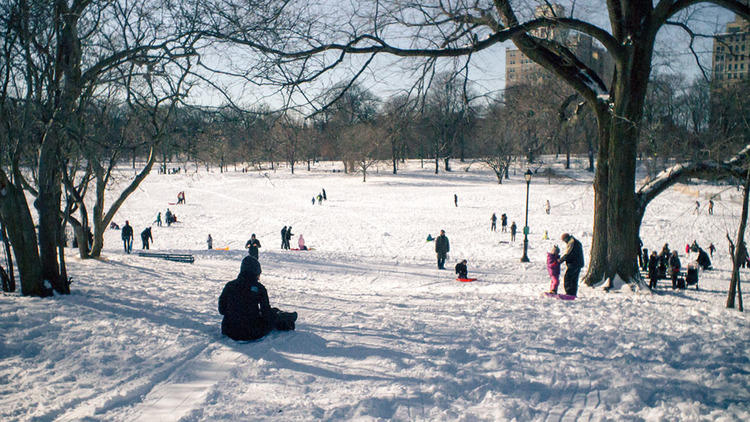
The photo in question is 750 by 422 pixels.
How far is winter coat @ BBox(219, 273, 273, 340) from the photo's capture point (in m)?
5.35

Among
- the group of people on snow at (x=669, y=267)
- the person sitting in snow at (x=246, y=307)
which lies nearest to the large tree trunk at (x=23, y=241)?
the person sitting in snow at (x=246, y=307)

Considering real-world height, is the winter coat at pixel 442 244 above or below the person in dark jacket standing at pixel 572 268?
below

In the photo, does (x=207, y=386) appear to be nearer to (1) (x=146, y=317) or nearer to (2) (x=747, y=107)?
(1) (x=146, y=317)

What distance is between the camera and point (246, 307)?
5.37m

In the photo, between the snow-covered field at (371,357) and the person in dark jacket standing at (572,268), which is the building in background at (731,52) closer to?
the person in dark jacket standing at (572,268)

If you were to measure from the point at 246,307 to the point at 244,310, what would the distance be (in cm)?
4

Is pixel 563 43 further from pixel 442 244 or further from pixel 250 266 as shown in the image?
pixel 442 244

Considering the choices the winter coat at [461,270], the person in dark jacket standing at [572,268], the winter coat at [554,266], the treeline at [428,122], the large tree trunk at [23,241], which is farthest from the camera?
the winter coat at [461,270]

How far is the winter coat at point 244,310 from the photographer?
5.35 m

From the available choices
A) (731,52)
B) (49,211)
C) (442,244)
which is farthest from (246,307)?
(442,244)

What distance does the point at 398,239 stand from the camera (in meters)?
24.4

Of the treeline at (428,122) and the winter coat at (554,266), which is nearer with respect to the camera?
the treeline at (428,122)

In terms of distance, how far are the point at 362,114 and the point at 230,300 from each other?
11.7ft

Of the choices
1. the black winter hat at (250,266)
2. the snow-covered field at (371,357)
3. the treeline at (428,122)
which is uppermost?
the treeline at (428,122)
